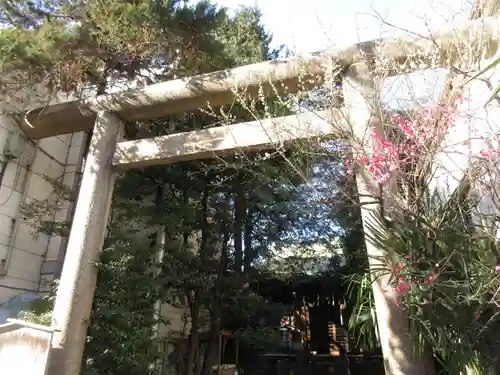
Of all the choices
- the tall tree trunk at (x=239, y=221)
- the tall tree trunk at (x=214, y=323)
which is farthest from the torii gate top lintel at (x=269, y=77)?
the tall tree trunk at (x=214, y=323)

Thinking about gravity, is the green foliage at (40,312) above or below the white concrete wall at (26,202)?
below

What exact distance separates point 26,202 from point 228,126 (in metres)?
4.95

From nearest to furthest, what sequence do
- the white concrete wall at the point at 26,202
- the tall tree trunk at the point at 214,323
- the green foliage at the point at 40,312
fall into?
the green foliage at the point at 40,312, the white concrete wall at the point at 26,202, the tall tree trunk at the point at 214,323

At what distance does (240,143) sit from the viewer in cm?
473

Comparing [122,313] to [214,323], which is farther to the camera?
[214,323]

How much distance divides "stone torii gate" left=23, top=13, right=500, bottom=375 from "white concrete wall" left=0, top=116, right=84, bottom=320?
2.13 meters

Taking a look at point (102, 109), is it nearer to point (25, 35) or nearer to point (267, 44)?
point (25, 35)

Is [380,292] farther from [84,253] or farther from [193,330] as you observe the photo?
[193,330]

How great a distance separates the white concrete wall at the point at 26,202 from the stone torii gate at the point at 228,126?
7.00ft

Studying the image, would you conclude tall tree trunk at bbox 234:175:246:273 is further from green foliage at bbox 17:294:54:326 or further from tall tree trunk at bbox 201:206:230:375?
green foliage at bbox 17:294:54:326

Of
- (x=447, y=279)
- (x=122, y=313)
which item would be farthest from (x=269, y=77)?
(x=122, y=313)

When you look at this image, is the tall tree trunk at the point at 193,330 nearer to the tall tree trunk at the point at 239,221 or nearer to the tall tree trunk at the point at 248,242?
the tall tree trunk at the point at 239,221

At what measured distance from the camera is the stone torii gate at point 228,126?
384 centimetres

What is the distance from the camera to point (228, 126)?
4.88 m
